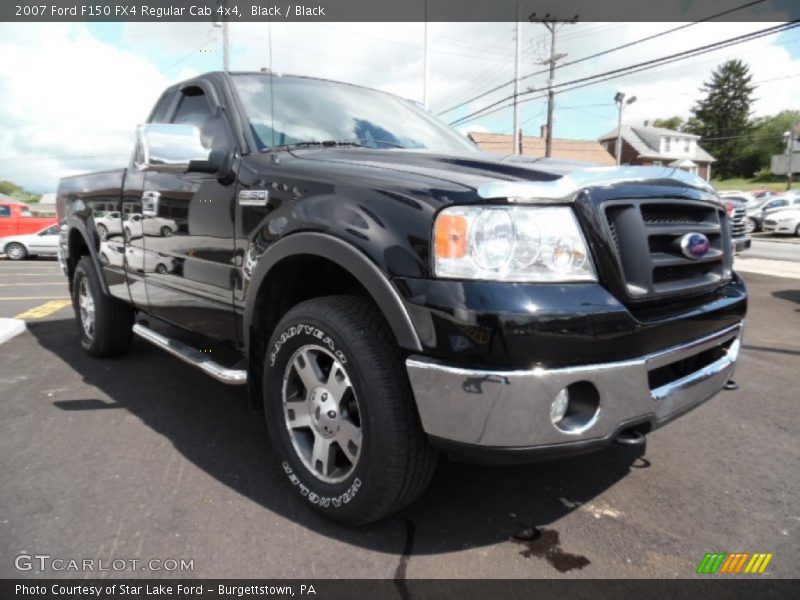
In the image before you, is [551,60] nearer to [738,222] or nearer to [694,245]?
[738,222]

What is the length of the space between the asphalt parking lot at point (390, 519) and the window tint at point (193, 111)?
1.78 metres

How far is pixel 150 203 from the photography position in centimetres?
356

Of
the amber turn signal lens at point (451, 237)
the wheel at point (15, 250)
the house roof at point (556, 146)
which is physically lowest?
the wheel at point (15, 250)

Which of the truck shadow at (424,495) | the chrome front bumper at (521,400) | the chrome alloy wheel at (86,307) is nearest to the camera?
the chrome front bumper at (521,400)

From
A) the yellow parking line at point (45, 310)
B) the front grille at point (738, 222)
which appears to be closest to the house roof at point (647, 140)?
the front grille at point (738, 222)

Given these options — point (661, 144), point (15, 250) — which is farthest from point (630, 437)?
point (661, 144)

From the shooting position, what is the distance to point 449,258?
6.14 feet

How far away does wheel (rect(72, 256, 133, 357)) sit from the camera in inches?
183

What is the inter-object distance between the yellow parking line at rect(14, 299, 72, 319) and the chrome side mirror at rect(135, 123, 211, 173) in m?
5.36

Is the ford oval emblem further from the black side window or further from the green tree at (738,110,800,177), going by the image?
the green tree at (738,110,800,177)

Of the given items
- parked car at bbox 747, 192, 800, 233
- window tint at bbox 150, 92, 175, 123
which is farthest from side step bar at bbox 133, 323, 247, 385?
parked car at bbox 747, 192, 800, 233

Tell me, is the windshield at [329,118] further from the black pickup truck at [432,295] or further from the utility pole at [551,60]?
the utility pole at [551,60]

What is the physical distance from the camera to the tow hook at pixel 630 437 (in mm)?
1966

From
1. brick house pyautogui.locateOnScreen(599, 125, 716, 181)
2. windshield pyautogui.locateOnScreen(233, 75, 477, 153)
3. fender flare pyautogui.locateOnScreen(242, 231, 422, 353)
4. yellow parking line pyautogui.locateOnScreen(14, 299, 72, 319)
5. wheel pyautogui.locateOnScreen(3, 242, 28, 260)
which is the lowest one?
wheel pyautogui.locateOnScreen(3, 242, 28, 260)
